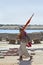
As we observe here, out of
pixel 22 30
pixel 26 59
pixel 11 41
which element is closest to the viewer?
pixel 22 30

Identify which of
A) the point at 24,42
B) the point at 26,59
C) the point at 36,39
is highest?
the point at 24,42

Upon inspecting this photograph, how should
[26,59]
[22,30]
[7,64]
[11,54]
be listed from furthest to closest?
[11,54]
[7,64]
[26,59]
[22,30]

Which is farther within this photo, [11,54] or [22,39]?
[11,54]

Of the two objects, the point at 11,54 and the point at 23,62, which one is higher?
the point at 23,62

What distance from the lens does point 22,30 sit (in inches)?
487

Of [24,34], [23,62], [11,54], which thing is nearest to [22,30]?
[24,34]

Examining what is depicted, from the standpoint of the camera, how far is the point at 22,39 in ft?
40.9

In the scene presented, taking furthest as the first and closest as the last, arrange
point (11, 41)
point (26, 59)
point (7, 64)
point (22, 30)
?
point (11, 41) → point (7, 64) → point (26, 59) → point (22, 30)

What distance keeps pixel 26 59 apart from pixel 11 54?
8057mm

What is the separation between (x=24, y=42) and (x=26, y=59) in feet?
3.86

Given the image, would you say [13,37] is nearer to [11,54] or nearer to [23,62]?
[11,54]

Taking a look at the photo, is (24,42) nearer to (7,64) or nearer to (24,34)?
(24,34)

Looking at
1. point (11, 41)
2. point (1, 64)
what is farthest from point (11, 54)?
point (11, 41)

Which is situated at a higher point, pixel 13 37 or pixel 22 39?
pixel 22 39
